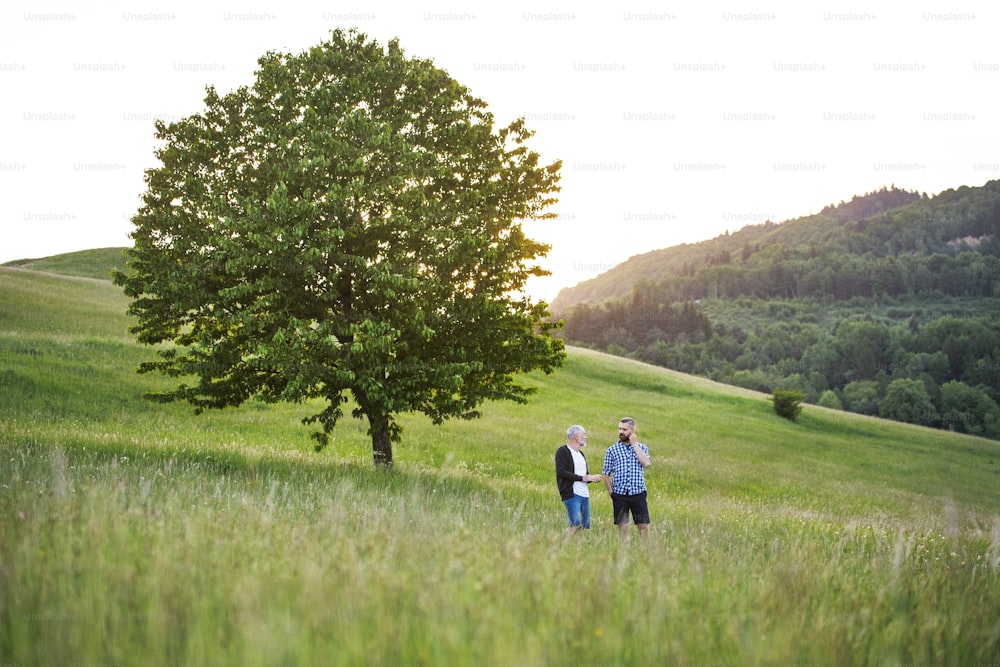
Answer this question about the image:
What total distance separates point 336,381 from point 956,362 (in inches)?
7089

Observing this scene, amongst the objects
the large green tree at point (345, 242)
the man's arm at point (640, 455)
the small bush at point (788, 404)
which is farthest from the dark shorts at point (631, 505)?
the small bush at point (788, 404)

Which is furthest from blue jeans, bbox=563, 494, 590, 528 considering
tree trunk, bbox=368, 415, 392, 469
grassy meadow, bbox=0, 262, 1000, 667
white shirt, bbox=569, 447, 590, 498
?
tree trunk, bbox=368, 415, 392, 469

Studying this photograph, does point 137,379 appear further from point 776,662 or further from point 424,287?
point 776,662

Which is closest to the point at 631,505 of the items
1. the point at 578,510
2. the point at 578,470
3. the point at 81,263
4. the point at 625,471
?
the point at 625,471

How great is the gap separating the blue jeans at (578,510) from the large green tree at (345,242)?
364 centimetres

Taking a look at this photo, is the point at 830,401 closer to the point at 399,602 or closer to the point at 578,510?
the point at 578,510

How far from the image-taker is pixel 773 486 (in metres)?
28.3

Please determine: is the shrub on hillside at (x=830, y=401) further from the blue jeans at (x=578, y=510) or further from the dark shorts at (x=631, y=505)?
the blue jeans at (x=578, y=510)

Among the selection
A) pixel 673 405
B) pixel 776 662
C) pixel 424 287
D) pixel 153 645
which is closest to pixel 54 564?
pixel 153 645

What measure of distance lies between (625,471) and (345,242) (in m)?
7.45

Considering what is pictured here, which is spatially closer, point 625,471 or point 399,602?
point 399,602

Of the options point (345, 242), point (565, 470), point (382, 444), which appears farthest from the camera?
point (382, 444)

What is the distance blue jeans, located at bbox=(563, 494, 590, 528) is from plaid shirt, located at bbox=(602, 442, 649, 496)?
26.0 inches

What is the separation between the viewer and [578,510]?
9961mm
